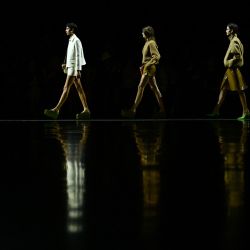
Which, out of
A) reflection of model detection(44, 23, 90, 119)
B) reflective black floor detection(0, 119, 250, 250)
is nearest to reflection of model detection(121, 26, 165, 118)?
reflection of model detection(44, 23, 90, 119)

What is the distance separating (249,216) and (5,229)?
1476 mm

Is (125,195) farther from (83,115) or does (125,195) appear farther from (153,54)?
(153,54)

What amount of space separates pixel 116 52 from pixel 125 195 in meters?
16.6

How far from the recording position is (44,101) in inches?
866

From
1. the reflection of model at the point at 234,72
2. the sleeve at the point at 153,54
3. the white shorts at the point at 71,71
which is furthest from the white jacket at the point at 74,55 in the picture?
the reflection of model at the point at 234,72

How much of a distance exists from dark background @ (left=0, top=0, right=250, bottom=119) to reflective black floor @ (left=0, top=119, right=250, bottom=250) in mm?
11123

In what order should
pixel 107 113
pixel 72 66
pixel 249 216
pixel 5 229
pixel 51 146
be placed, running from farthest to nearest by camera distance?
pixel 107 113 → pixel 72 66 → pixel 51 146 → pixel 249 216 → pixel 5 229

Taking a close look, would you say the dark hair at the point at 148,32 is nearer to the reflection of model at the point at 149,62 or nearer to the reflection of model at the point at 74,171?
the reflection of model at the point at 149,62

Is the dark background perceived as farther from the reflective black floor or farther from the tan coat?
the reflective black floor

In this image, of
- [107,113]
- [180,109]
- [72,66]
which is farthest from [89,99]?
[72,66]

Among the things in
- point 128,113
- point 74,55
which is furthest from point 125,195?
point 128,113

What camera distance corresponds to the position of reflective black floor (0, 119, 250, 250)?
4.29m

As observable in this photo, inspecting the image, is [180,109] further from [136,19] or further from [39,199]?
[39,199]

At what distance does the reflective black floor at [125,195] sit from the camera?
4.29 m
